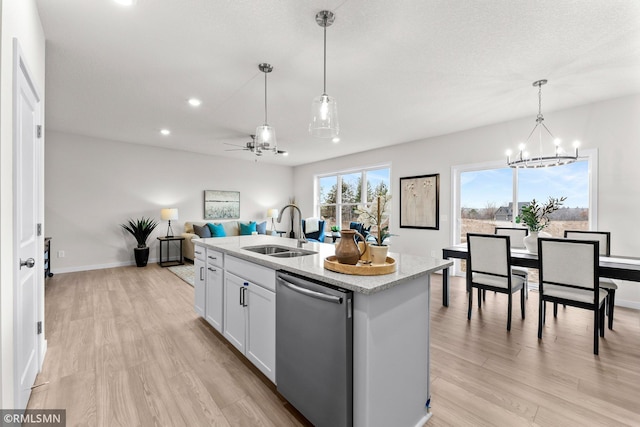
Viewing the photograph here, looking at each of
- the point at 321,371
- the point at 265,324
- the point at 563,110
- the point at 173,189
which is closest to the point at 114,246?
the point at 173,189

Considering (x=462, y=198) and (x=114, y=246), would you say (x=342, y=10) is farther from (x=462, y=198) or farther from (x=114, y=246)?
(x=114, y=246)

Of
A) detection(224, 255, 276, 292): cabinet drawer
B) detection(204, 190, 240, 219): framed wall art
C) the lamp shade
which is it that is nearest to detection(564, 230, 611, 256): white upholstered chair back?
detection(224, 255, 276, 292): cabinet drawer

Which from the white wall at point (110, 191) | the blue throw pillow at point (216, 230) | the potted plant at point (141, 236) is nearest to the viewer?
the white wall at point (110, 191)

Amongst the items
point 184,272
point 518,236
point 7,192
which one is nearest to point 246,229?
point 184,272

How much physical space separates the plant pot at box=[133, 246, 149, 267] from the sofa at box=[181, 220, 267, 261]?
2.36ft

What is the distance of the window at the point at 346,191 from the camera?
21.3 feet

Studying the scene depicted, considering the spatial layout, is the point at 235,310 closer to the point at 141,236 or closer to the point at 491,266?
the point at 491,266

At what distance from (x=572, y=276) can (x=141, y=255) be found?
668 cm

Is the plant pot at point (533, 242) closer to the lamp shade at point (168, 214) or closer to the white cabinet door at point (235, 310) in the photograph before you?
the white cabinet door at point (235, 310)

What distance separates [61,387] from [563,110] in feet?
19.8

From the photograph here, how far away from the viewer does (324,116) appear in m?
2.24

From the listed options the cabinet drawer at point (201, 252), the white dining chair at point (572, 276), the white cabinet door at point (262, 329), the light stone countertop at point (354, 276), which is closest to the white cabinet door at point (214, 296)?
the cabinet drawer at point (201, 252)

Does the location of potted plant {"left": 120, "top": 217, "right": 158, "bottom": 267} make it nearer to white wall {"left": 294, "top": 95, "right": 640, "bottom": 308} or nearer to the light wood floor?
the light wood floor

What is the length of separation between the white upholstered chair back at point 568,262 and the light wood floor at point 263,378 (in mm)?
580
